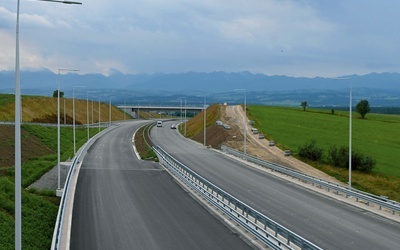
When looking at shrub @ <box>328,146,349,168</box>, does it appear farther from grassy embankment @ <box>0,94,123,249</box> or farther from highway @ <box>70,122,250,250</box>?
grassy embankment @ <box>0,94,123,249</box>

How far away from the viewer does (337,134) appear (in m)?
76.2

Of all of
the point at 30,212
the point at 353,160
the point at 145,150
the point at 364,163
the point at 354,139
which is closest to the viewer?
the point at 30,212

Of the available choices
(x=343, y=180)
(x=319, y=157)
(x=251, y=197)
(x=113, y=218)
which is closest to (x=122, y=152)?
(x=319, y=157)

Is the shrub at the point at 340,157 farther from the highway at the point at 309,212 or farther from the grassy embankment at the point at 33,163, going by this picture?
the grassy embankment at the point at 33,163

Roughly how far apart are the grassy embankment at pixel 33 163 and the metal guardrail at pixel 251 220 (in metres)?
8.46

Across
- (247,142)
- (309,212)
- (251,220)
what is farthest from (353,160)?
(251,220)

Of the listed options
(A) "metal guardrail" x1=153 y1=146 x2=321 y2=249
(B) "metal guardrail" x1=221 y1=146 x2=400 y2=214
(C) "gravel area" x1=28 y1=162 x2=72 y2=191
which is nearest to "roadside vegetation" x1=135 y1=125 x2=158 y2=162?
(C) "gravel area" x1=28 y1=162 x2=72 y2=191

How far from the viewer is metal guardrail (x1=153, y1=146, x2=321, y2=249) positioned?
18.1 m

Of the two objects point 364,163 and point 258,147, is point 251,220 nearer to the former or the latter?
point 364,163

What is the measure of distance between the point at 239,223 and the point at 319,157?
109ft

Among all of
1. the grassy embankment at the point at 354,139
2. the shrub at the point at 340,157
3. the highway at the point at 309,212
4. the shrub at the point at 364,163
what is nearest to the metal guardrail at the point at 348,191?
the highway at the point at 309,212

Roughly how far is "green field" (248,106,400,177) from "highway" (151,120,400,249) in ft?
55.2

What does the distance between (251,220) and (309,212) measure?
465 cm

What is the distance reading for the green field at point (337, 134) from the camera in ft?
191
